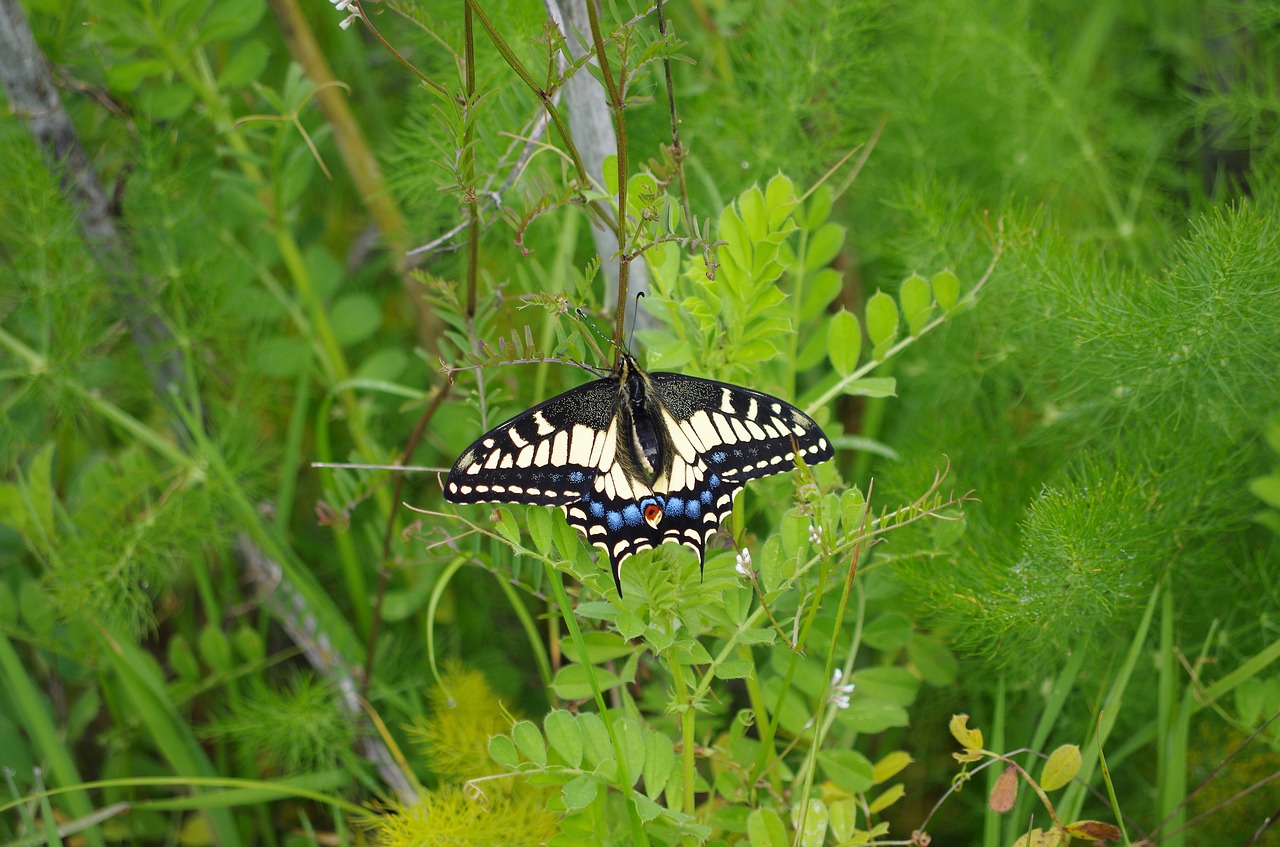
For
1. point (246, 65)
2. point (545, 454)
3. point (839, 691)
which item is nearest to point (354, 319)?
point (246, 65)

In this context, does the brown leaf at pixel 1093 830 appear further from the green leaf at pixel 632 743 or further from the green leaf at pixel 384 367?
the green leaf at pixel 384 367

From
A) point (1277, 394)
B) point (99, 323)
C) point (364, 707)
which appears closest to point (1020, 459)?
point (1277, 394)

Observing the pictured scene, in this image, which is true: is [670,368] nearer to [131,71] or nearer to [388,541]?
[388,541]

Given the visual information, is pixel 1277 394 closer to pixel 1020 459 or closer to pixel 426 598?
pixel 1020 459

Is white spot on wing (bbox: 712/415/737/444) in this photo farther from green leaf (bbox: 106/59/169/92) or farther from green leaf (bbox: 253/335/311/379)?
green leaf (bbox: 106/59/169/92)

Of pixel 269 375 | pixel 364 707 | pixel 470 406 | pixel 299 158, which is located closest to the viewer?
pixel 470 406

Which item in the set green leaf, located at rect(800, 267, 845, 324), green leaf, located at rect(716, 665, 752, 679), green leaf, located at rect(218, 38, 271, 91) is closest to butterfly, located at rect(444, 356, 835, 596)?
green leaf, located at rect(716, 665, 752, 679)
